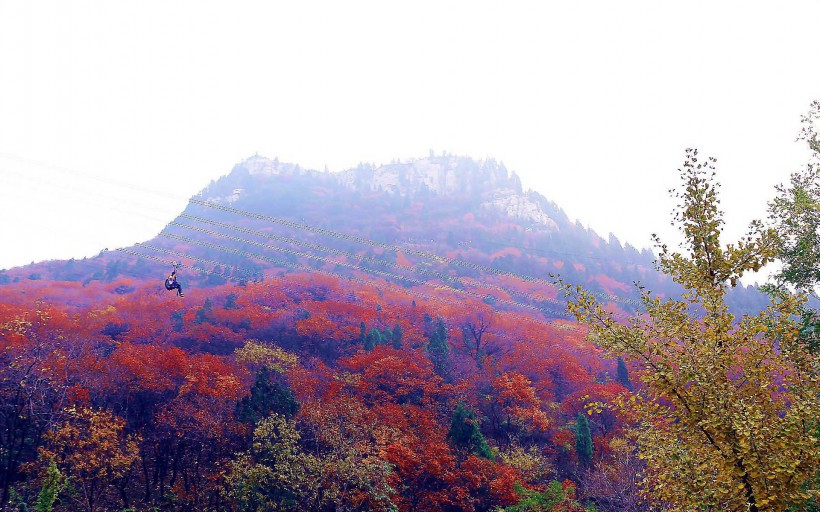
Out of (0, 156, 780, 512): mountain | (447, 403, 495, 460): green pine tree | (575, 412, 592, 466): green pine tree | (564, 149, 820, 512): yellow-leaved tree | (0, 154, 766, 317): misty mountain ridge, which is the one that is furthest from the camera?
(0, 154, 766, 317): misty mountain ridge

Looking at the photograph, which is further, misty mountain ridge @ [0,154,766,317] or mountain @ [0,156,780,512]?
misty mountain ridge @ [0,154,766,317]

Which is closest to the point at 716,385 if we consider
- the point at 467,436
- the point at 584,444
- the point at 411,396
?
the point at 467,436

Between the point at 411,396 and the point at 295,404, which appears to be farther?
the point at 411,396

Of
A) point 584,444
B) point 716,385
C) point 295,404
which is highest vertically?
point 716,385

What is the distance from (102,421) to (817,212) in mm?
33023

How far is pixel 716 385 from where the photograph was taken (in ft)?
22.7

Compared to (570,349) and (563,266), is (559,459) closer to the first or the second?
(570,349)

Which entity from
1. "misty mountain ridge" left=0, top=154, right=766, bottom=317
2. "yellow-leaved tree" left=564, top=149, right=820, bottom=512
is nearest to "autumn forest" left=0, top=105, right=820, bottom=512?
"yellow-leaved tree" left=564, top=149, right=820, bottom=512

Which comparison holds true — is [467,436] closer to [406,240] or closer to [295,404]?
[295,404]

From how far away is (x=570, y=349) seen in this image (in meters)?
60.4

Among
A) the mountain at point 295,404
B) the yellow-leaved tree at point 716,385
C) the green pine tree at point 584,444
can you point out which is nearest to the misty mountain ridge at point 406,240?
the mountain at point 295,404

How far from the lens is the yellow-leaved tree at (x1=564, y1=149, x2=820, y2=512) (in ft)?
21.9

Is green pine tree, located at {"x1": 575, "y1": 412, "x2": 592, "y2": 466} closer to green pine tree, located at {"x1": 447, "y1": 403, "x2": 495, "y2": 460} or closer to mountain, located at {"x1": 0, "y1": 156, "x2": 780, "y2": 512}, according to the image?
mountain, located at {"x1": 0, "y1": 156, "x2": 780, "y2": 512}

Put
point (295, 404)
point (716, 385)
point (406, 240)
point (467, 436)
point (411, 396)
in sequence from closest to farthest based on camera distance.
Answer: point (716, 385), point (295, 404), point (467, 436), point (411, 396), point (406, 240)
